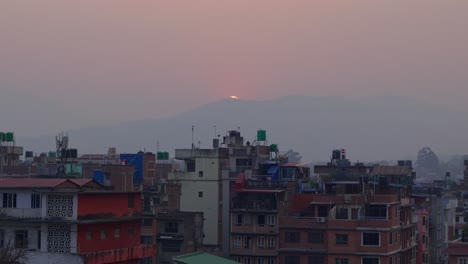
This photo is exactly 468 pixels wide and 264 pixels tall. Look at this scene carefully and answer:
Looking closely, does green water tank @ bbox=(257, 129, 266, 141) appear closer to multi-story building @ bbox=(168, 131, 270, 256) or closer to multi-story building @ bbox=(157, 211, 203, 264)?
multi-story building @ bbox=(168, 131, 270, 256)

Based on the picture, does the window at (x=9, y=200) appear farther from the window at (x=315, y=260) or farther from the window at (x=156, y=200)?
the window at (x=156, y=200)

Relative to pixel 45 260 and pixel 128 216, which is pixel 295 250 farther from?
pixel 45 260

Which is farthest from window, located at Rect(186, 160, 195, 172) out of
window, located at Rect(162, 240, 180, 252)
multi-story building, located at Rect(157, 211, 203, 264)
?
window, located at Rect(162, 240, 180, 252)

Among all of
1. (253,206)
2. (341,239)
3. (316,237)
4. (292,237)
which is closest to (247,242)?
(253,206)

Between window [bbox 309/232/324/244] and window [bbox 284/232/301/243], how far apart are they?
2.48 feet

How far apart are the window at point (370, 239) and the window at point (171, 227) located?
9.97 meters

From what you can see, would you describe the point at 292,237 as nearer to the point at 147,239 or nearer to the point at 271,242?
the point at 271,242

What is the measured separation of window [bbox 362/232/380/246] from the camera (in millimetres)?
48263

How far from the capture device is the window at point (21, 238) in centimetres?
3428

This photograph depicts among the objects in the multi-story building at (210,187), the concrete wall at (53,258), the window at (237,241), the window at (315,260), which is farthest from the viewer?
the multi-story building at (210,187)

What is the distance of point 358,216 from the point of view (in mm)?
48781

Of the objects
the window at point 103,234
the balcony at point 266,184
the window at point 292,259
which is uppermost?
the balcony at point 266,184

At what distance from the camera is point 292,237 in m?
50.5

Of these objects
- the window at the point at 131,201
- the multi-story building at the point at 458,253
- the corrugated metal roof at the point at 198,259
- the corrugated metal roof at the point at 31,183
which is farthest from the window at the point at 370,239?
the corrugated metal roof at the point at 31,183
